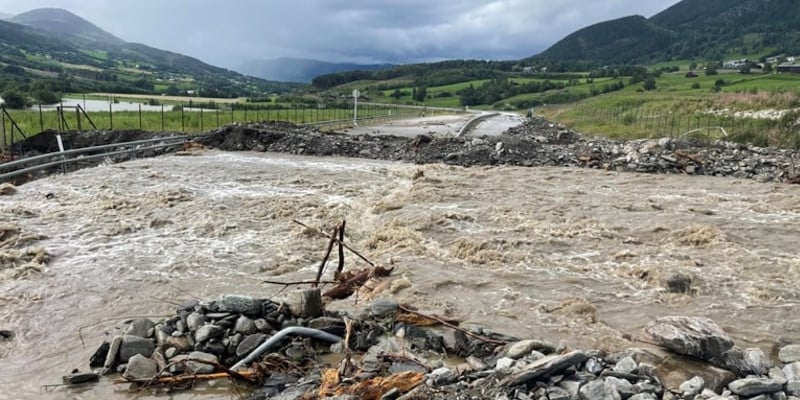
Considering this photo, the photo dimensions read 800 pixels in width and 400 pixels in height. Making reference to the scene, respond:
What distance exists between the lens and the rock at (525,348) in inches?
238

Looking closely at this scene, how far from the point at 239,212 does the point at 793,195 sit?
16108mm

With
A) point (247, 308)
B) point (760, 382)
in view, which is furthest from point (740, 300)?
point (247, 308)

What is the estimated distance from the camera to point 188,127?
3516 centimetres

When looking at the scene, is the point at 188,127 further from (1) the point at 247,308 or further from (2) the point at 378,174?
(1) the point at 247,308

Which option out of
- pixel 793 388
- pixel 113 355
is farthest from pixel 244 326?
pixel 793 388

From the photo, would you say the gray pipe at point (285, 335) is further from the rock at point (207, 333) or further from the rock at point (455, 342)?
the rock at point (455, 342)

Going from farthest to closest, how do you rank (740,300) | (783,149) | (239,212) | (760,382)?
(783,149), (239,212), (740,300), (760,382)

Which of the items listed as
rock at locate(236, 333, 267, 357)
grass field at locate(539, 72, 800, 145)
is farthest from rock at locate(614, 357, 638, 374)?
grass field at locate(539, 72, 800, 145)

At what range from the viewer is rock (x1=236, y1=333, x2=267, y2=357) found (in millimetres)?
6438

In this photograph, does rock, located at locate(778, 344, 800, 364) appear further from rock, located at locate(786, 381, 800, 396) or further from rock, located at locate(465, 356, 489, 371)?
rock, located at locate(465, 356, 489, 371)

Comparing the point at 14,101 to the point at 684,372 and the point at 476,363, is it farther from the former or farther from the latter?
the point at 684,372

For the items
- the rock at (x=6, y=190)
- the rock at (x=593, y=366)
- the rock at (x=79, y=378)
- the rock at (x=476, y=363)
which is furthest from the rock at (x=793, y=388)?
the rock at (x=6, y=190)

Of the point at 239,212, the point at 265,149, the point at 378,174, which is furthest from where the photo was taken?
the point at 265,149

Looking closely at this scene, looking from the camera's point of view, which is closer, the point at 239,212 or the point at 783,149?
the point at 239,212
